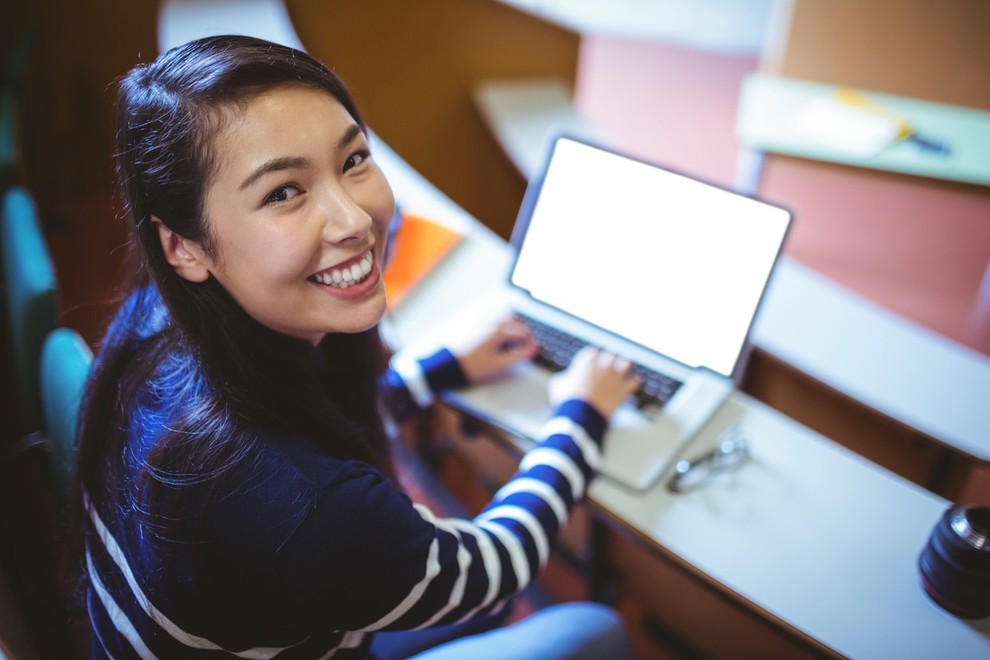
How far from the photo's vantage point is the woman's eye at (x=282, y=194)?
2.41 feet

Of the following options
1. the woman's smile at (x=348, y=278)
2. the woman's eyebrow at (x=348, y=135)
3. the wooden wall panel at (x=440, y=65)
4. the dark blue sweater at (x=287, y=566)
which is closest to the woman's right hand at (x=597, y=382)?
the dark blue sweater at (x=287, y=566)

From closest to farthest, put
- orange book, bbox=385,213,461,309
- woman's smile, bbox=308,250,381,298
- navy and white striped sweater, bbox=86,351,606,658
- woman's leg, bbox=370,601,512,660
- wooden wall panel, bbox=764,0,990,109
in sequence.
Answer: navy and white striped sweater, bbox=86,351,606,658, woman's smile, bbox=308,250,381,298, woman's leg, bbox=370,601,512,660, orange book, bbox=385,213,461,309, wooden wall panel, bbox=764,0,990,109

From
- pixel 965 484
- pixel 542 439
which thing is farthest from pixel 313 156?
pixel 965 484

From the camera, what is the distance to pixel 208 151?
2.32ft

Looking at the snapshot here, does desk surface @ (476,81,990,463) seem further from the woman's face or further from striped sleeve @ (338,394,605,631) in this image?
the woman's face

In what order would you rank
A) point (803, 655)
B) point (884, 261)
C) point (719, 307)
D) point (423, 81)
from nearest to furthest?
point (719, 307)
point (803, 655)
point (423, 81)
point (884, 261)

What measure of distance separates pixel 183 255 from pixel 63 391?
1.10 ft

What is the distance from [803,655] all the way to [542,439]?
59 centimetres

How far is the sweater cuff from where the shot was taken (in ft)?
3.26

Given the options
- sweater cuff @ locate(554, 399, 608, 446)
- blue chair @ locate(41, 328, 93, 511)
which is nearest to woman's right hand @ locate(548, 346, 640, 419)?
sweater cuff @ locate(554, 399, 608, 446)

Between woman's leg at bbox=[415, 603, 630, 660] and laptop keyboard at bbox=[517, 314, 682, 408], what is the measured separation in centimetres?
32

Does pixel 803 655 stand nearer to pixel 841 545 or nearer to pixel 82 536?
pixel 841 545

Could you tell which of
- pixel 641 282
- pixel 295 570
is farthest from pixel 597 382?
pixel 295 570

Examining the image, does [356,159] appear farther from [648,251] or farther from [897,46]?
[897,46]
